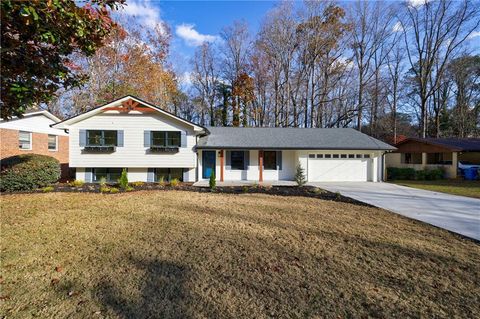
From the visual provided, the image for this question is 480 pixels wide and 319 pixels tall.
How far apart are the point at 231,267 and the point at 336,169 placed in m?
13.0

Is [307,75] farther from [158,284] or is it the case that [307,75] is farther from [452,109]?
[158,284]

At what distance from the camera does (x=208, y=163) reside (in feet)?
48.3

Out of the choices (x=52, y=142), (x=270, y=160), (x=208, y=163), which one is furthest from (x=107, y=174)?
(x=270, y=160)

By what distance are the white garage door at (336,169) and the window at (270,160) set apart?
220 centimetres

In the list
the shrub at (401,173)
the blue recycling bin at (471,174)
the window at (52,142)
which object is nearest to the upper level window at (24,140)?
the window at (52,142)

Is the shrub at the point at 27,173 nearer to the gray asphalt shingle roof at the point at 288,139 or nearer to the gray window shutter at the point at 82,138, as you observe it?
the gray window shutter at the point at 82,138

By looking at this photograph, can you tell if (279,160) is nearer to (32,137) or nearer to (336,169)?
(336,169)

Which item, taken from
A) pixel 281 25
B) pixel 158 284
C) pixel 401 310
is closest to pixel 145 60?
pixel 281 25

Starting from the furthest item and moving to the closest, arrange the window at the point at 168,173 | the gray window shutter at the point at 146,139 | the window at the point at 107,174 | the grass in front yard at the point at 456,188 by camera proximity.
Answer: the window at the point at 168,173
the window at the point at 107,174
the gray window shutter at the point at 146,139
the grass in front yard at the point at 456,188

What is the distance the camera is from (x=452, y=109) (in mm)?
29609

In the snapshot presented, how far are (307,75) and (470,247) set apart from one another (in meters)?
23.4

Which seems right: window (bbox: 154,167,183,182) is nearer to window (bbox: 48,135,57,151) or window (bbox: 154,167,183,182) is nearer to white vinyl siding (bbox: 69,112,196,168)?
white vinyl siding (bbox: 69,112,196,168)

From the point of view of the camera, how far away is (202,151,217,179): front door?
48.1 feet

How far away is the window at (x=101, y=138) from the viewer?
13305mm
